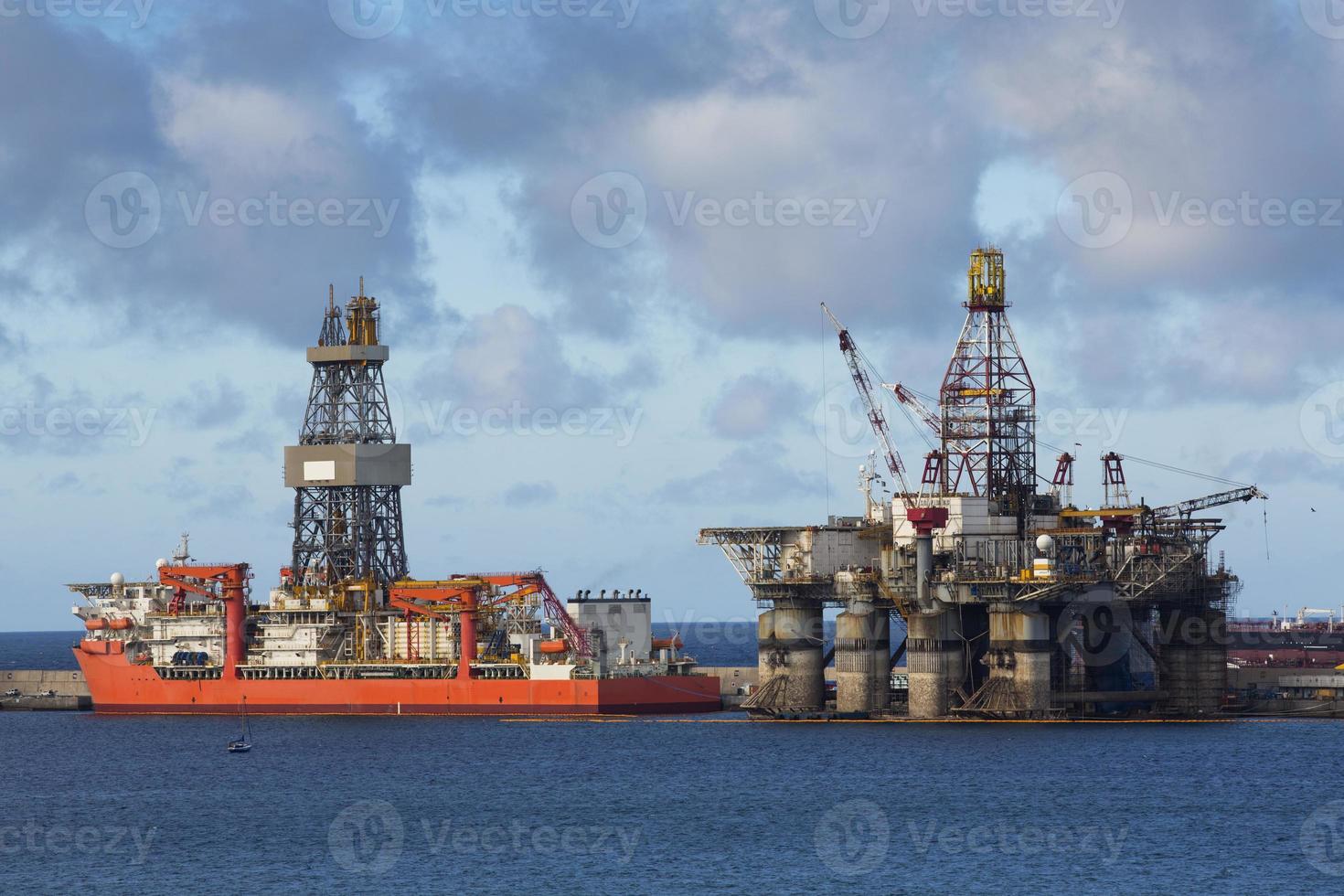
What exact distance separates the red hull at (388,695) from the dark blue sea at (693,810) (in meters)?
4.43

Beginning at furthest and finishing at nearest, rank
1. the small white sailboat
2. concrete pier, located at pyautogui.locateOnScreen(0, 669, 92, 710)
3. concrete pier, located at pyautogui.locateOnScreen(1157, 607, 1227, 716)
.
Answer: concrete pier, located at pyautogui.locateOnScreen(0, 669, 92, 710)
concrete pier, located at pyautogui.locateOnScreen(1157, 607, 1227, 716)
the small white sailboat

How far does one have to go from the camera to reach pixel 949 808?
3469 inches

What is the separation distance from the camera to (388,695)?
129 m

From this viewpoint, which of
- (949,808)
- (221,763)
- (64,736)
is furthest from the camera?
(64,736)

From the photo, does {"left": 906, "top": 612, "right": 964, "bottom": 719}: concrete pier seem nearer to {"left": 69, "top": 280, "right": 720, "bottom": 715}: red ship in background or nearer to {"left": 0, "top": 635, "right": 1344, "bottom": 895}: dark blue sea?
{"left": 0, "top": 635, "right": 1344, "bottom": 895}: dark blue sea

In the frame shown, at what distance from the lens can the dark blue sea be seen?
2977 inches

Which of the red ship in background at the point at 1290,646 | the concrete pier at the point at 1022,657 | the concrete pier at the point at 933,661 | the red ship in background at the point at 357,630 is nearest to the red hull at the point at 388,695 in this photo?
the red ship in background at the point at 357,630

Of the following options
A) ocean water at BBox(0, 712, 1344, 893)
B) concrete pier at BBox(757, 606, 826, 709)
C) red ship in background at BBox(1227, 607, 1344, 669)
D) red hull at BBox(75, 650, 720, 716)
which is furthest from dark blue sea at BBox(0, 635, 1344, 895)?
red ship in background at BBox(1227, 607, 1344, 669)

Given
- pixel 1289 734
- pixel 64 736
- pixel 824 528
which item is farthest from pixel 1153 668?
pixel 64 736

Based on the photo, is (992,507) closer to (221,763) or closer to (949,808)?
(949,808)

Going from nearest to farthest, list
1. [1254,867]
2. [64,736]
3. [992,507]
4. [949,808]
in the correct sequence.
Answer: [1254,867] → [949,808] → [992,507] → [64,736]

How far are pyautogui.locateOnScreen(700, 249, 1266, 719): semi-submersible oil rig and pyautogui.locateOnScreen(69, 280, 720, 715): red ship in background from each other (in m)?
11.2

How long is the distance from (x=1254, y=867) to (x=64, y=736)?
7487 cm

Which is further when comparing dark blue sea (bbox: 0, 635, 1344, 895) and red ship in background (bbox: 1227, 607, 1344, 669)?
red ship in background (bbox: 1227, 607, 1344, 669)
